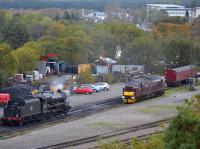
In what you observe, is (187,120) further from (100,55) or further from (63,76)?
(100,55)

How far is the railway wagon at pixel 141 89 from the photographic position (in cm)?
3738

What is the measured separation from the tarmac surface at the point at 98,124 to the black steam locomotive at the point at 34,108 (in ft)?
4.39

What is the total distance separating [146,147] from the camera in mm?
12844

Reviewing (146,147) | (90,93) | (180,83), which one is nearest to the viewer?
(146,147)

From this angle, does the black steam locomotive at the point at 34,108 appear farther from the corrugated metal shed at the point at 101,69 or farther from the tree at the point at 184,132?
the corrugated metal shed at the point at 101,69

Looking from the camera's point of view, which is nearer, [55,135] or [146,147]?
[146,147]

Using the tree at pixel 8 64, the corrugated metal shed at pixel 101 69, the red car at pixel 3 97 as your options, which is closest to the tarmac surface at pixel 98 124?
the red car at pixel 3 97

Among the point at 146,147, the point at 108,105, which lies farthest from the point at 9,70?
the point at 146,147

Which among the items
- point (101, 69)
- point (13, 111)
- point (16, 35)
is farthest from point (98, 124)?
point (16, 35)

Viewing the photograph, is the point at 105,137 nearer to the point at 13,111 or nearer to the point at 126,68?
the point at 13,111

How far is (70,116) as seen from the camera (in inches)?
1264

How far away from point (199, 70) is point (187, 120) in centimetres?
4913

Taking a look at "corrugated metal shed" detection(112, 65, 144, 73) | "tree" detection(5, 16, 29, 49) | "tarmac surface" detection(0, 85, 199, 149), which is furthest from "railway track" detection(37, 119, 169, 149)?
"tree" detection(5, 16, 29, 49)

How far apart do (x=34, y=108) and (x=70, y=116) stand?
312cm
